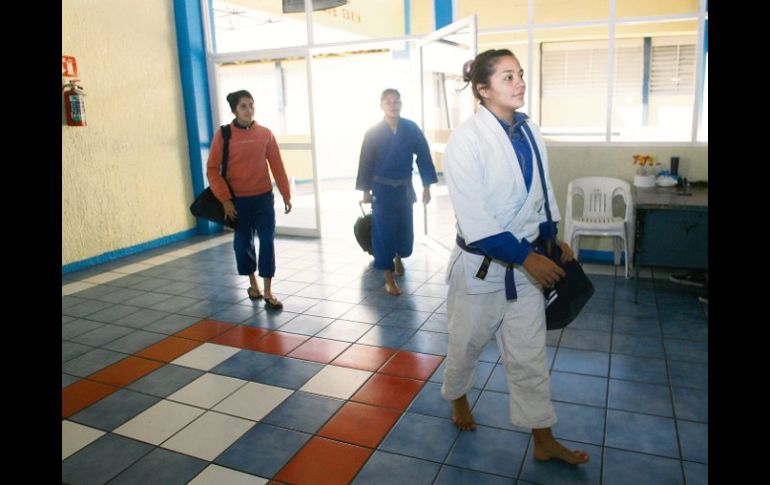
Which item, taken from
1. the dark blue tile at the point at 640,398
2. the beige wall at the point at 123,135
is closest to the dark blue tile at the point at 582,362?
the dark blue tile at the point at 640,398

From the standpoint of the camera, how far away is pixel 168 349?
358 cm

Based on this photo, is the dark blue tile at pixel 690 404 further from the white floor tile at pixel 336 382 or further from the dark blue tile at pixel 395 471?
the white floor tile at pixel 336 382

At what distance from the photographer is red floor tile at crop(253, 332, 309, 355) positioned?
11.5 feet

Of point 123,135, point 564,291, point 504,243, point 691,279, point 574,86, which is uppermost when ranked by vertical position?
point 574,86

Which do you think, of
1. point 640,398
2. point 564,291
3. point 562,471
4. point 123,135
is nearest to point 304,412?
point 562,471

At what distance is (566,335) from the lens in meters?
3.57

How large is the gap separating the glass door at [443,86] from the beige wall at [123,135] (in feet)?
10.1

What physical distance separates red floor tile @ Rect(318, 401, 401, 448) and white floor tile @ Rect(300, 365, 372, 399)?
146mm

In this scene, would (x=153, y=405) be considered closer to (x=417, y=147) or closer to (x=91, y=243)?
(x=417, y=147)

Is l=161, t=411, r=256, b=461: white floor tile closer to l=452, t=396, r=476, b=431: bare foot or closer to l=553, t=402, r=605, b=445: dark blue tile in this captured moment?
l=452, t=396, r=476, b=431: bare foot

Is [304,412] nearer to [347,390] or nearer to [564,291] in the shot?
[347,390]

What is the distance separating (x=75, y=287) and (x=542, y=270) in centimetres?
457

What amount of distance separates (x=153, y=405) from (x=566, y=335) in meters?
2.52
